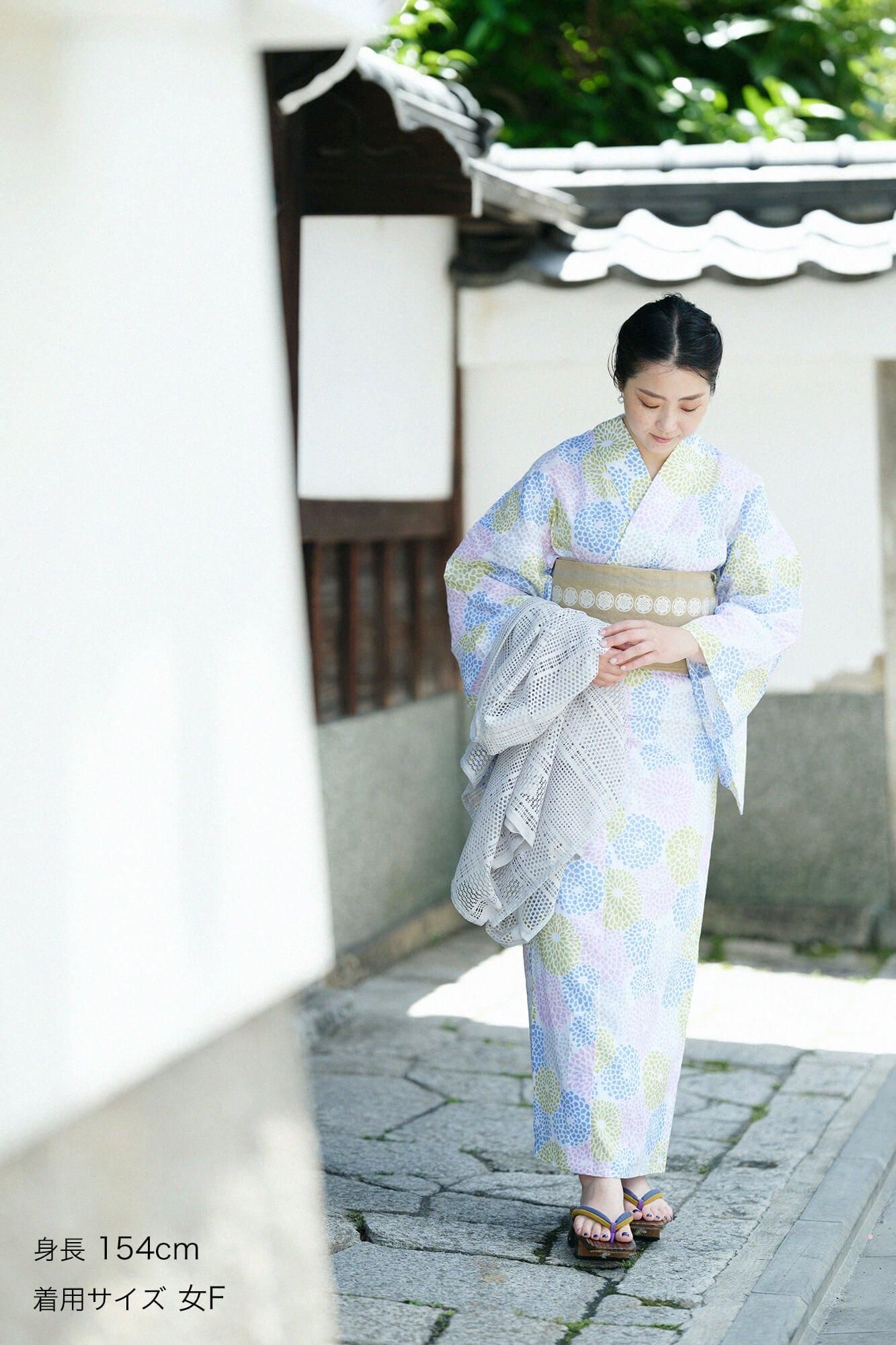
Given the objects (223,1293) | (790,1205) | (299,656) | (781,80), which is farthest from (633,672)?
(781,80)

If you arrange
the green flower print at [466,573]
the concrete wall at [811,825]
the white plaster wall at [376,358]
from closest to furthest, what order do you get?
the green flower print at [466,573]
the white plaster wall at [376,358]
the concrete wall at [811,825]

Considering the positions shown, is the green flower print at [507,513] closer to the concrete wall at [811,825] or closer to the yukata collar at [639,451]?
the yukata collar at [639,451]

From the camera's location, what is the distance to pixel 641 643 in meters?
4.02

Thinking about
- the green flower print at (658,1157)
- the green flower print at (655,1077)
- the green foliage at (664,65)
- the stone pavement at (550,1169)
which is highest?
the green foliage at (664,65)

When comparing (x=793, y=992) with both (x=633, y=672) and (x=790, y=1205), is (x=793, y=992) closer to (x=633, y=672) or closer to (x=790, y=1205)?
(x=790, y=1205)

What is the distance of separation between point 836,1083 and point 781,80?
1056 cm

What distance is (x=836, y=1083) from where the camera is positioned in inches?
215

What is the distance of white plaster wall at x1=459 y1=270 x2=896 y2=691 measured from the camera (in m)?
7.25

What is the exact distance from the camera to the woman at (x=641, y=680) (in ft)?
13.3

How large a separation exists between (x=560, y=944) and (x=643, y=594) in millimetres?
886

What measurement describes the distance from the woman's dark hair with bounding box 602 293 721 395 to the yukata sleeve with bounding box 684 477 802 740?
41 centimetres

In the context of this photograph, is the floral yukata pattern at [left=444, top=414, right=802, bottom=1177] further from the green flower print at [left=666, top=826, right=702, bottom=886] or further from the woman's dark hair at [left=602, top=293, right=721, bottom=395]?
the woman's dark hair at [left=602, top=293, right=721, bottom=395]

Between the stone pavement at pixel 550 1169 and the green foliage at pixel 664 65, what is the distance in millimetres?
8383

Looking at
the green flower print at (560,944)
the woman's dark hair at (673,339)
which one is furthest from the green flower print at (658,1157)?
the woman's dark hair at (673,339)
